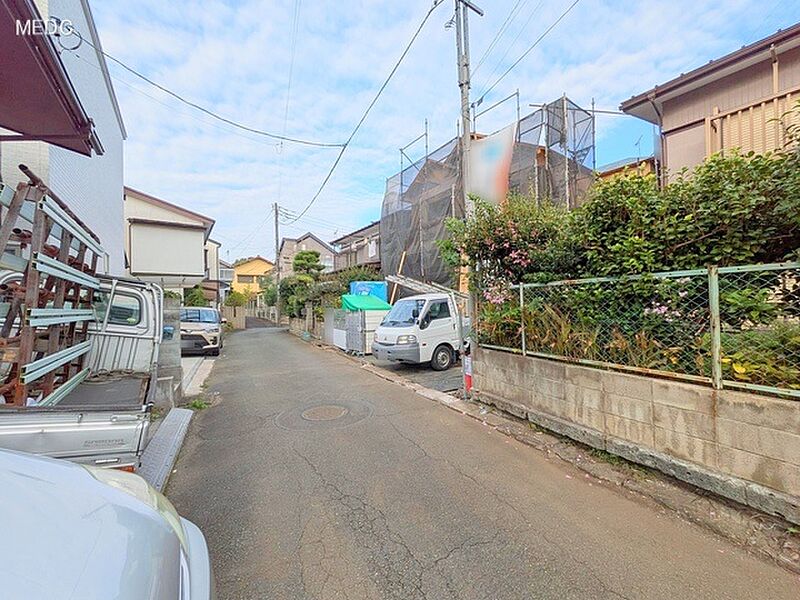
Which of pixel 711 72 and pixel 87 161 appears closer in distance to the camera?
pixel 711 72

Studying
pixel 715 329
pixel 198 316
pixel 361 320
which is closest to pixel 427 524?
pixel 715 329

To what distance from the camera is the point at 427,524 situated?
2.98 metres

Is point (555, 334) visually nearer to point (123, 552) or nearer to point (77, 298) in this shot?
point (123, 552)

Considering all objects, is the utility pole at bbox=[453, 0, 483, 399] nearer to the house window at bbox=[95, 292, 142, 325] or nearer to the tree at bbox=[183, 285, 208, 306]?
the house window at bbox=[95, 292, 142, 325]

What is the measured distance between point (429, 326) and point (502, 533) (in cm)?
664

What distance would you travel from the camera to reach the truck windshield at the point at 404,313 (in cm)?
966

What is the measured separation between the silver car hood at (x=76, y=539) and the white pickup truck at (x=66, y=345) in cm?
55

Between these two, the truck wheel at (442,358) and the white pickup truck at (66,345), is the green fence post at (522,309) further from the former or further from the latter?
the truck wheel at (442,358)

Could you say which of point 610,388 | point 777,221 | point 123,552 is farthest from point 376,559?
point 777,221

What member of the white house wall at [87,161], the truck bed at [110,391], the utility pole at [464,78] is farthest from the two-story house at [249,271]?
the truck bed at [110,391]

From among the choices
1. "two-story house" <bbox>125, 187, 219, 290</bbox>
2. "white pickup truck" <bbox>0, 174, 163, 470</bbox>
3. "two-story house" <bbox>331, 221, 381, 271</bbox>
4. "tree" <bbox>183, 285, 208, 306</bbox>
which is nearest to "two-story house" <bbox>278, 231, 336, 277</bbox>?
"two-story house" <bbox>331, 221, 381, 271</bbox>

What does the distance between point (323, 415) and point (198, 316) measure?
10262 mm

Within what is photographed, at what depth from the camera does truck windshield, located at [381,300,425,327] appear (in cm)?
966

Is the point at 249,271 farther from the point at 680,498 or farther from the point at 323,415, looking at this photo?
the point at 680,498
